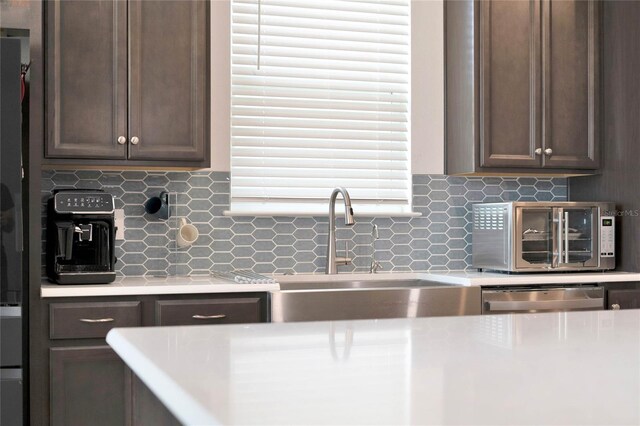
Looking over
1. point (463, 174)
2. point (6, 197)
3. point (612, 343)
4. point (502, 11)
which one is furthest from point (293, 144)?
point (612, 343)

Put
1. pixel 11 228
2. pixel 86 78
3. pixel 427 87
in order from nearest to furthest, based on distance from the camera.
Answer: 1. pixel 11 228
2. pixel 86 78
3. pixel 427 87

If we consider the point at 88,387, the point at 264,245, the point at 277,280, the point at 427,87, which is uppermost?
the point at 427,87

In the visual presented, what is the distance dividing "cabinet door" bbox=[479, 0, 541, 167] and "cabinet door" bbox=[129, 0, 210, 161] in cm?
136

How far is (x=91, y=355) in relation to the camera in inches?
126

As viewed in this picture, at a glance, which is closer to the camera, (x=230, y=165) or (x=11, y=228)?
(x=11, y=228)

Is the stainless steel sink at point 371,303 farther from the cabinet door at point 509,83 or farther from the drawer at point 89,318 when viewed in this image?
the cabinet door at point 509,83

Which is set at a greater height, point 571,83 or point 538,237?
point 571,83

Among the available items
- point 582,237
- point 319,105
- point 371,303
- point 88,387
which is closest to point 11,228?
point 88,387

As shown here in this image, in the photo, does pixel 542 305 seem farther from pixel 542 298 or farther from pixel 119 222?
pixel 119 222

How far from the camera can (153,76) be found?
354cm

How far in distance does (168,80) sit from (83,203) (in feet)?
2.06

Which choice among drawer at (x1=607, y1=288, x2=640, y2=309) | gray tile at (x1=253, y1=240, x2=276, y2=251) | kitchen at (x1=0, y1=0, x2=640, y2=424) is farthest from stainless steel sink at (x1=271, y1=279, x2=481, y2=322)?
drawer at (x1=607, y1=288, x2=640, y2=309)

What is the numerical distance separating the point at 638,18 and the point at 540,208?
3.43ft

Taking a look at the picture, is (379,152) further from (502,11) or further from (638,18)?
(638,18)
